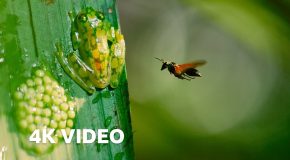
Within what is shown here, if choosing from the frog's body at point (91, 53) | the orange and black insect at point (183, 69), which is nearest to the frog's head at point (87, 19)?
the frog's body at point (91, 53)

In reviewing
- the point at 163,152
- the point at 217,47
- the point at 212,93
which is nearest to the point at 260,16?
the point at 217,47

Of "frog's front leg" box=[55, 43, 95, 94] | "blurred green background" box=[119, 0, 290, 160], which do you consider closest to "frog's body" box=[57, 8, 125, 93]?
"frog's front leg" box=[55, 43, 95, 94]

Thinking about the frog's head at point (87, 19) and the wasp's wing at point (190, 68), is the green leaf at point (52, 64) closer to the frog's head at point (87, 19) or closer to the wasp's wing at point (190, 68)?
the frog's head at point (87, 19)

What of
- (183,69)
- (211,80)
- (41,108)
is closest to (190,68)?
(183,69)

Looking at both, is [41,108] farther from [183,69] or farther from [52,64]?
[183,69]

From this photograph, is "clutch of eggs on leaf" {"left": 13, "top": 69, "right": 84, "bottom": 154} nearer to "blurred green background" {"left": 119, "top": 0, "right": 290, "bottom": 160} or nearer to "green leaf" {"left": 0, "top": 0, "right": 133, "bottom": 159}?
"green leaf" {"left": 0, "top": 0, "right": 133, "bottom": 159}

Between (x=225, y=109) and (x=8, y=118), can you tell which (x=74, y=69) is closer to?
(x=8, y=118)
